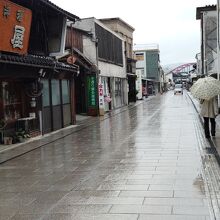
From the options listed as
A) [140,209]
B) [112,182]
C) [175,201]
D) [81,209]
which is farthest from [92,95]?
[140,209]

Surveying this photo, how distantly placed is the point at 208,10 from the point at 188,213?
129 feet

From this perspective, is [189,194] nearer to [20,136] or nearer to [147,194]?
[147,194]

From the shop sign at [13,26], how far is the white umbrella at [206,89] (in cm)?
609

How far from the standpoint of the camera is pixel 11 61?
1411cm

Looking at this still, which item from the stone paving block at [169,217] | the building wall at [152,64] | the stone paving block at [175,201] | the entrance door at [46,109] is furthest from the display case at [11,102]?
the building wall at [152,64]

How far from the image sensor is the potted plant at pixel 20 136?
16.0 m

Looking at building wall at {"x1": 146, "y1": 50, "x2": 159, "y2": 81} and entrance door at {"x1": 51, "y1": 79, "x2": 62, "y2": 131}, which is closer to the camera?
entrance door at {"x1": 51, "y1": 79, "x2": 62, "y2": 131}

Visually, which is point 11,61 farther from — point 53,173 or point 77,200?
point 77,200

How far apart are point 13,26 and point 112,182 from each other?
792 centimetres

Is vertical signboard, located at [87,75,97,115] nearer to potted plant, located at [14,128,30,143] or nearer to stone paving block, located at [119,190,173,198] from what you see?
potted plant, located at [14,128,30,143]

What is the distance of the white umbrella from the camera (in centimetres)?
1473

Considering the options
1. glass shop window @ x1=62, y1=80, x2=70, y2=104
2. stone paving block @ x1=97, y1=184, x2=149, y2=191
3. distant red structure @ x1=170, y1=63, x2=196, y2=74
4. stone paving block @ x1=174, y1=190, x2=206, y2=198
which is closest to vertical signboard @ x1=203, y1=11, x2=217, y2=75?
glass shop window @ x1=62, y1=80, x2=70, y2=104

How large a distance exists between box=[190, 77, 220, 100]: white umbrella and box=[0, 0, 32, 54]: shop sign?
609cm

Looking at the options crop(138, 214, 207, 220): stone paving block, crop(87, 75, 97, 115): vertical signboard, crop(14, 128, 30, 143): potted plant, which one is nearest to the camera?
crop(138, 214, 207, 220): stone paving block
